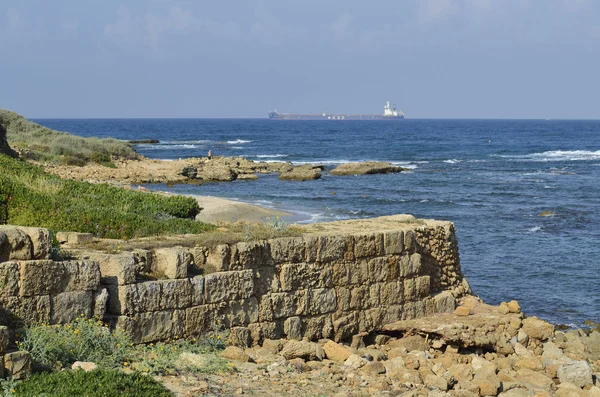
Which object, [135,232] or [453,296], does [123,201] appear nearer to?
[135,232]

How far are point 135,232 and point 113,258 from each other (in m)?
3.18

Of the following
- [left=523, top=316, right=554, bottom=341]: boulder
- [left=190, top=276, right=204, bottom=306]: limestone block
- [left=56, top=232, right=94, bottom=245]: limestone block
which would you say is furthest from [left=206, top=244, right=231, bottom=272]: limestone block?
[left=523, top=316, right=554, bottom=341]: boulder

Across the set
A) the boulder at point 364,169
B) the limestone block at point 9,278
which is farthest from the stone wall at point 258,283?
the boulder at point 364,169

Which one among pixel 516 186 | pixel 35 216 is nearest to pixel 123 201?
pixel 35 216

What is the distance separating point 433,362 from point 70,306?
5.58 metres

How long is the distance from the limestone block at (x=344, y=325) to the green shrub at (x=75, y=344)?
3959 millimetres

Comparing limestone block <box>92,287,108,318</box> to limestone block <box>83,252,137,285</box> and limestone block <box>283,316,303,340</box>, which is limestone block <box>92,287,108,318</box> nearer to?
limestone block <box>83,252,137,285</box>

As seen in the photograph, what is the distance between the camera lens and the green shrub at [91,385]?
8.21m

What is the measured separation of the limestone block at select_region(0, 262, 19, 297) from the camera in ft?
30.8

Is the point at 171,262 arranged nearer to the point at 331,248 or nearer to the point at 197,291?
the point at 197,291

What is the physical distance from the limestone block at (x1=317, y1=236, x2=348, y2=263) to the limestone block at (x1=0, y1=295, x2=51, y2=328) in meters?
4.61

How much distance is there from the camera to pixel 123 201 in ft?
55.1

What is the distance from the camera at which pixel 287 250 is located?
1262 cm

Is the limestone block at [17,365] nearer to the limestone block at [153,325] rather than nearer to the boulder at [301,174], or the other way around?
the limestone block at [153,325]
